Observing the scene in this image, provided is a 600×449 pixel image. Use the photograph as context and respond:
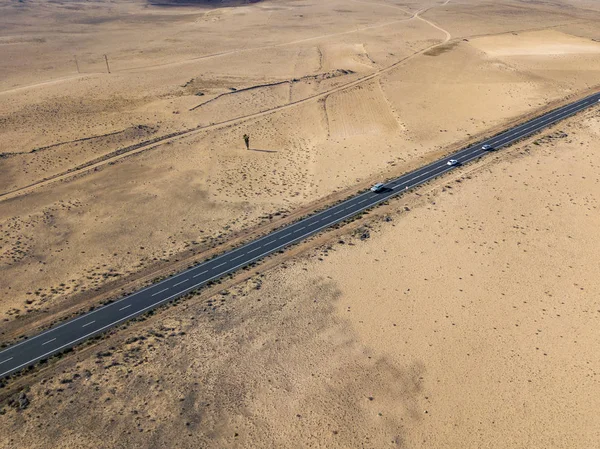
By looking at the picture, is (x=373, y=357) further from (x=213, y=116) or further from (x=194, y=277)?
(x=213, y=116)

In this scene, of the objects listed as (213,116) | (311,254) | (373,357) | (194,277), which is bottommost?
(373,357)

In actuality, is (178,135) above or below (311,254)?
above

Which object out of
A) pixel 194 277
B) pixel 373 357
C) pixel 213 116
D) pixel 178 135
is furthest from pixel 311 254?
pixel 213 116

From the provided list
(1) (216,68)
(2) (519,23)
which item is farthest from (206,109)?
(2) (519,23)

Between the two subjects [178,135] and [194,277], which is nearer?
[194,277]

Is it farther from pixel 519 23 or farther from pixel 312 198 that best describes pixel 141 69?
pixel 519 23
